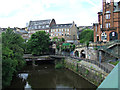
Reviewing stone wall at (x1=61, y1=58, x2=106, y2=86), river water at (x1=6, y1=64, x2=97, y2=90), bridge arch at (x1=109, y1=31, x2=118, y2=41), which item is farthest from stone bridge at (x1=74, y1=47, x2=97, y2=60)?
bridge arch at (x1=109, y1=31, x2=118, y2=41)

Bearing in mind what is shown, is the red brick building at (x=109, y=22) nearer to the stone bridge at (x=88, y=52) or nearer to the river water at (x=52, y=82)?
the stone bridge at (x=88, y=52)

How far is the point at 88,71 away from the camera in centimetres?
2530

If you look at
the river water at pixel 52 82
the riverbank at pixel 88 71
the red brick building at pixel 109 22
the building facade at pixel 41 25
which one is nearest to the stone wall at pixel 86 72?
the riverbank at pixel 88 71

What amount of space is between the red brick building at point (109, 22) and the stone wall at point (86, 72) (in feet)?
36.7

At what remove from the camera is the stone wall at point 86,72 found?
21619 millimetres

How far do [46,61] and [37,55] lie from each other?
382 centimetres

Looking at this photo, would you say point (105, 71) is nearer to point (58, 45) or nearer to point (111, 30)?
point (111, 30)

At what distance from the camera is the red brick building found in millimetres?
33594

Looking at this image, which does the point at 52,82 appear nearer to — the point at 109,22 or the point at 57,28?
the point at 109,22

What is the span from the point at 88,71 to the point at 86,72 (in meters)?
0.68

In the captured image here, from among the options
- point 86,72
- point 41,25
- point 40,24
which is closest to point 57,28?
point 41,25

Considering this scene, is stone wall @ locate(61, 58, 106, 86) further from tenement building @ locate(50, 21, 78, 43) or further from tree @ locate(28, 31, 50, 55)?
tenement building @ locate(50, 21, 78, 43)

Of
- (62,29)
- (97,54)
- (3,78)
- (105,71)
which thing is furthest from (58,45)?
(3,78)

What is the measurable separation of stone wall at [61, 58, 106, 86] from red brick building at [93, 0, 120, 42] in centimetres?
1119
